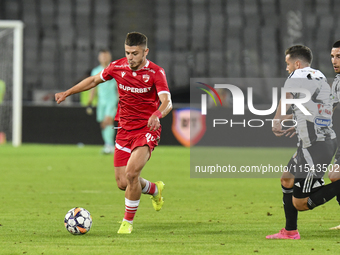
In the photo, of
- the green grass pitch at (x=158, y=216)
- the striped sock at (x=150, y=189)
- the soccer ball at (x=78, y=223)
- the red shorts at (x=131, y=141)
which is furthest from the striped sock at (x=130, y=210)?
the striped sock at (x=150, y=189)

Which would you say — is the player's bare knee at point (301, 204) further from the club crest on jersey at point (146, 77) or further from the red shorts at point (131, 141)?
the club crest on jersey at point (146, 77)

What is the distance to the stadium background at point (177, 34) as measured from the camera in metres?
23.3

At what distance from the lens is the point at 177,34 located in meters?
24.8

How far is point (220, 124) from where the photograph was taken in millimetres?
19750

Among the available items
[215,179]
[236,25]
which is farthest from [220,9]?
[215,179]

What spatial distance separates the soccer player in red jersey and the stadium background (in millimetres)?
16451

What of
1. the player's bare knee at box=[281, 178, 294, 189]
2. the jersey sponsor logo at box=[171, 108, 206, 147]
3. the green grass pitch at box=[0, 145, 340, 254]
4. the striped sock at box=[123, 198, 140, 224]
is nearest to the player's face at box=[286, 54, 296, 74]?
the player's bare knee at box=[281, 178, 294, 189]

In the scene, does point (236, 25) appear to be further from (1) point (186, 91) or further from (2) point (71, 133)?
(2) point (71, 133)

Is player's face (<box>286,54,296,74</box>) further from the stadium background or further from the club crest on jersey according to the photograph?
the stadium background

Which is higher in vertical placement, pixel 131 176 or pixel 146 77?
pixel 146 77

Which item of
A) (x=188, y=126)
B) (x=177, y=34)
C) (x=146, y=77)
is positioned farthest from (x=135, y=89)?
(x=177, y=34)

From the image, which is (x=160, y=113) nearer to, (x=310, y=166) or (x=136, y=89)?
(x=136, y=89)

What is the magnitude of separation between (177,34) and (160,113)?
2000 cm

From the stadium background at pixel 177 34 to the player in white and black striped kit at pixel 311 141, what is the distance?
17.7 metres
